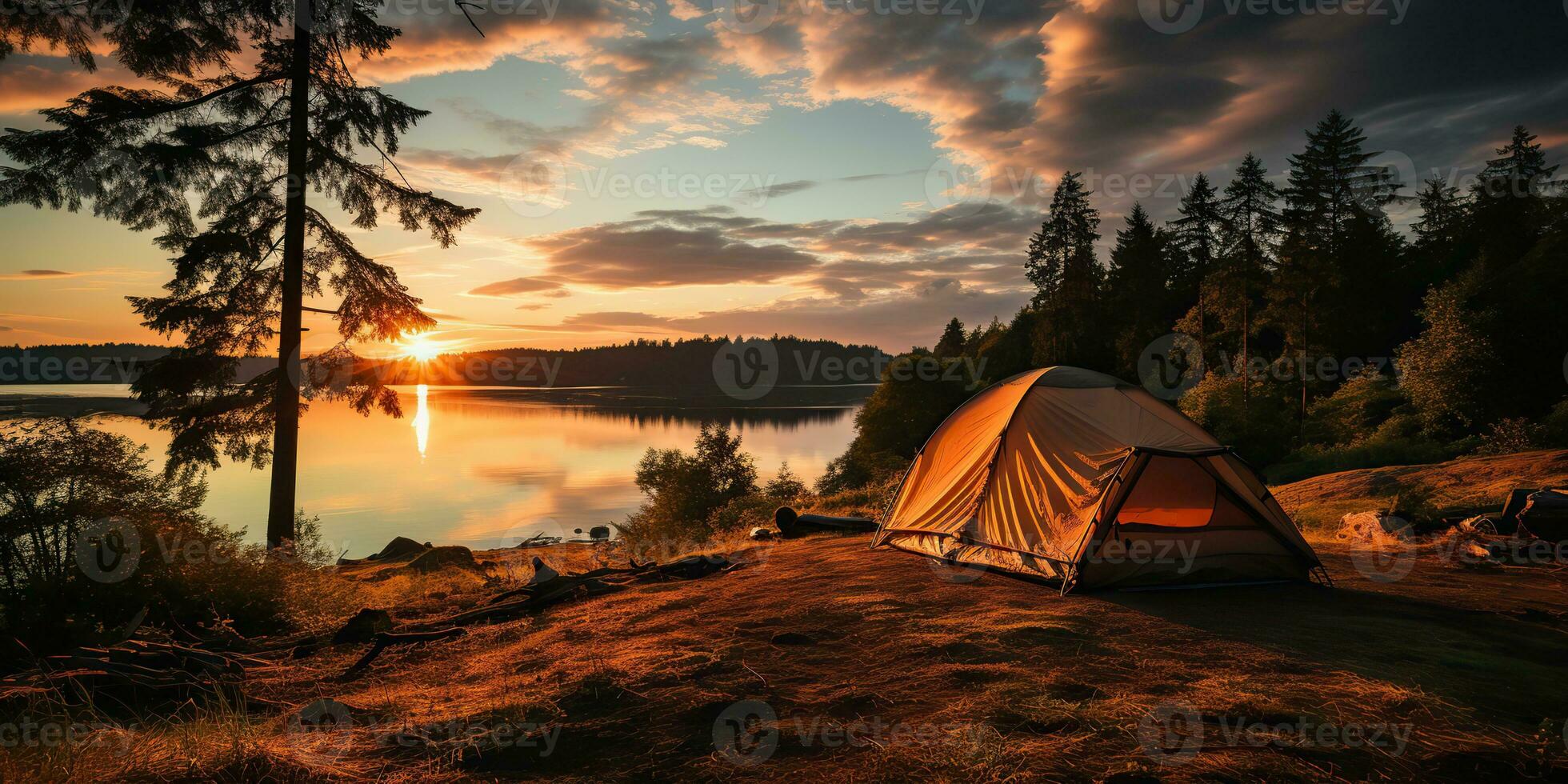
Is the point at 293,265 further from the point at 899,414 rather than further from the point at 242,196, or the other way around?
the point at 899,414

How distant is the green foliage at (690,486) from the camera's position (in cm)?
3522

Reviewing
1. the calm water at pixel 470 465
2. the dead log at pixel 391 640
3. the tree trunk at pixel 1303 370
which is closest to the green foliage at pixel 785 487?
the calm water at pixel 470 465

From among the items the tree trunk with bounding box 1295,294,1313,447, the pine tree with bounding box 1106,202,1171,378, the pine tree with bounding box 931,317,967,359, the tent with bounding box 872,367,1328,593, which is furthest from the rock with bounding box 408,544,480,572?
the pine tree with bounding box 931,317,967,359

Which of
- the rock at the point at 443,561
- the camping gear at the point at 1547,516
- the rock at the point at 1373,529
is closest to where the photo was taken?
the camping gear at the point at 1547,516

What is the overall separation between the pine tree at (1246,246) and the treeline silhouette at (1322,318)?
4.1 inches

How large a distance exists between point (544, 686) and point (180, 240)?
12.7 m

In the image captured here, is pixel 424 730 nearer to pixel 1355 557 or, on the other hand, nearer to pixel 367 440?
pixel 1355 557

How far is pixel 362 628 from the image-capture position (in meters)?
7.13

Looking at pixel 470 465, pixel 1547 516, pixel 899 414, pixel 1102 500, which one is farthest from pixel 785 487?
pixel 470 465

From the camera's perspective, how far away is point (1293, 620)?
21.4 feet

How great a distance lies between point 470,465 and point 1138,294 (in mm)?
64726

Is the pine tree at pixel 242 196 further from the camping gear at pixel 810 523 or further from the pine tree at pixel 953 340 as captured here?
the pine tree at pixel 953 340

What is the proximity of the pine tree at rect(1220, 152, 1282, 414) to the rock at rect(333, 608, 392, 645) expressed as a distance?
36.4m

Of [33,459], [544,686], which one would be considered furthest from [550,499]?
[544,686]
